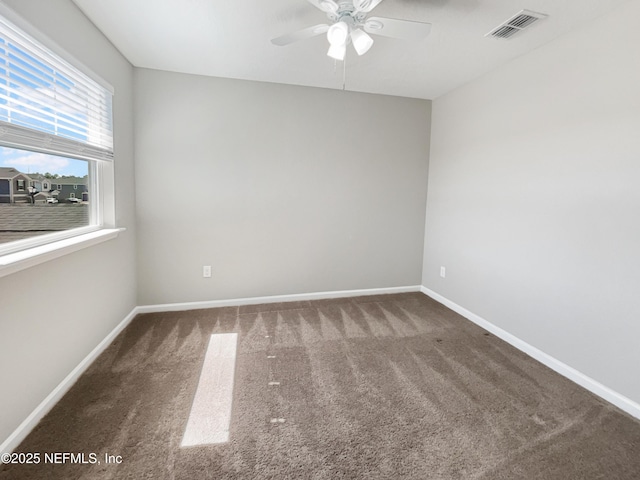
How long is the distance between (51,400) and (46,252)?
0.88 meters

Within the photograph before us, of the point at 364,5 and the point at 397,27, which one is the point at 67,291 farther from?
the point at 397,27

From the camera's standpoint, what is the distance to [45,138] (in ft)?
5.50

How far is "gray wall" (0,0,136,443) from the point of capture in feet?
4.80

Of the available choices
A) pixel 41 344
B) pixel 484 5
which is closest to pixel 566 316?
pixel 484 5

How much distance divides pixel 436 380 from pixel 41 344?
2.42m

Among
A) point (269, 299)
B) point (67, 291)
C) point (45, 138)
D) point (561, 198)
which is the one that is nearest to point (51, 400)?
point (67, 291)

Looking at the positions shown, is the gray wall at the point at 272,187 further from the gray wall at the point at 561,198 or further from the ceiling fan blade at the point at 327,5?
the ceiling fan blade at the point at 327,5

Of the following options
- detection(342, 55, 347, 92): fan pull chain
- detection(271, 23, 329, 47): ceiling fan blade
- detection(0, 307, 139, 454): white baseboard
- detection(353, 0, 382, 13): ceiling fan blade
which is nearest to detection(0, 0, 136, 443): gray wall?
detection(0, 307, 139, 454): white baseboard

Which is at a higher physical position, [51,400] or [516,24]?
[516,24]

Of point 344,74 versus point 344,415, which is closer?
point 344,415

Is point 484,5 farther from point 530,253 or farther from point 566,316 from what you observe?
point 566,316

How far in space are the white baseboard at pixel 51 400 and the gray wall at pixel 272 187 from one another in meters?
0.84

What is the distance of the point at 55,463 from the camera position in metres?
1.40

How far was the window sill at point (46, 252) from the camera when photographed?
1.36 m
